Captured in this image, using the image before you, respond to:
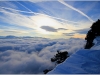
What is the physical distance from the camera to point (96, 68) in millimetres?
5758

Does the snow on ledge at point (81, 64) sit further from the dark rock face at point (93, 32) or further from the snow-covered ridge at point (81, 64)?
the dark rock face at point (93, 32)

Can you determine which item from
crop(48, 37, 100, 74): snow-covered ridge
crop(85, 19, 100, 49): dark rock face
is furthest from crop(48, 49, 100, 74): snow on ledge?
crop(85, 19, 100, 49): dark rock face

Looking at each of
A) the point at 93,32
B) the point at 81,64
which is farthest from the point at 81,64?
the point at 93,32

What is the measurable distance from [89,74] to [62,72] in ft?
3.81

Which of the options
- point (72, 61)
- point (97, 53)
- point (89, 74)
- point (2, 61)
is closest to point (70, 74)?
point (89, 74)

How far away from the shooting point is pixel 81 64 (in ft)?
19.4

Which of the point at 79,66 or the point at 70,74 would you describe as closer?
the point at 70,74

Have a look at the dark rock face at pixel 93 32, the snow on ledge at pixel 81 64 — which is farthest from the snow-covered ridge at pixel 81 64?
the dark rock face at pixel 93 32

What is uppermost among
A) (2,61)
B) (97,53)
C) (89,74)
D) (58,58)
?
(97,53)

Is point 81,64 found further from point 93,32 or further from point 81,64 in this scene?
point 93,32

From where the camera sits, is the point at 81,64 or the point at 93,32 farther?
the point at 93,32

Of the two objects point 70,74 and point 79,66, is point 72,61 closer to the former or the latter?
point 79,66

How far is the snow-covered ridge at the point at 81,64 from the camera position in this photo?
17.6ft

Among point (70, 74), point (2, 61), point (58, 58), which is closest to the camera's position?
point (70, 74)
